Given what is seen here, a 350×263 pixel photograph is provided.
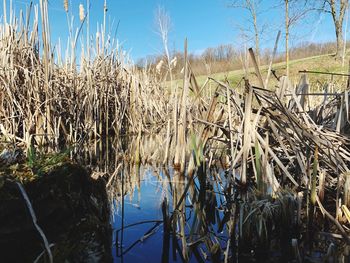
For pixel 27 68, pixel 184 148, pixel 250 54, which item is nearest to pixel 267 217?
pixel 250 54

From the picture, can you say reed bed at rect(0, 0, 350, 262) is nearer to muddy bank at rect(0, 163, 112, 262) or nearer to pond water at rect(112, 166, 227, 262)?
pond water at rect(112, 166, 227, 262)

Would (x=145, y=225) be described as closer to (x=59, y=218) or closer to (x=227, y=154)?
(x=59, y=218)

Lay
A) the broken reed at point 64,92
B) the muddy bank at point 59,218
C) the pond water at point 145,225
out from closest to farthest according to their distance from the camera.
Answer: the muddy bank at point 59,218, the pond water at point 145,225, the broken reed at point 64,92

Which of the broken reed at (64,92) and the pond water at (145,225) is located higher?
the broken reed at (64,92)

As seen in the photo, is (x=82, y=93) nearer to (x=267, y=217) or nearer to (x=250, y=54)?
(x=250, y=54)

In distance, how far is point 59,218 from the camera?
1016 millimetres

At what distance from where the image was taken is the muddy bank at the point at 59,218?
34.4 inches

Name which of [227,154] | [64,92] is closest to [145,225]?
[227,154]

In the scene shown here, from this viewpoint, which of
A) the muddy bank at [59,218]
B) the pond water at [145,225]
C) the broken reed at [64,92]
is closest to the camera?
the muddy bank at [59,218]

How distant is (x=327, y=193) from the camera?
198 cm

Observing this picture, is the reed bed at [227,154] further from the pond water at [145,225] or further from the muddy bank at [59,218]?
the muddy bank at [59,218]

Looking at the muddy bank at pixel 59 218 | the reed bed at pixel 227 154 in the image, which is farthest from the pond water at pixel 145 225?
the muddy bank at pixel 59 218

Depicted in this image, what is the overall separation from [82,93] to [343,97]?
2992 millimetres

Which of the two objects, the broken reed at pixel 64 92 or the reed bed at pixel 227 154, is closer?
the reed bed at pixel 227 154
